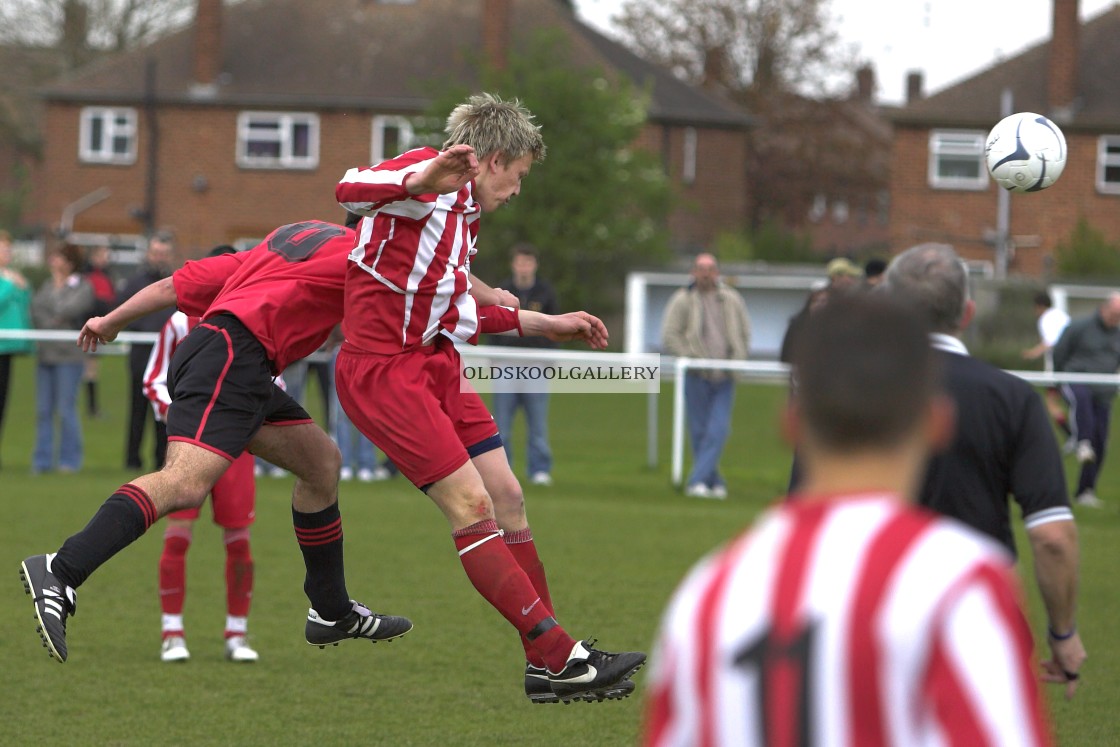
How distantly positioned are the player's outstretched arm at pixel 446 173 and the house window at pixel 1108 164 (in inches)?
1589

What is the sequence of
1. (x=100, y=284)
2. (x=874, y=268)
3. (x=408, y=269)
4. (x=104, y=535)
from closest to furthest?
(x=104, y=535)
(x=408, y=269)
(x=874, y=268)
(x=100, y=284)

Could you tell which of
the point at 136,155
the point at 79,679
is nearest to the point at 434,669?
the point at 79,679

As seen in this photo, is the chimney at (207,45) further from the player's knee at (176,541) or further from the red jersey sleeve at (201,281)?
the red jersey sleeve at (201,281)

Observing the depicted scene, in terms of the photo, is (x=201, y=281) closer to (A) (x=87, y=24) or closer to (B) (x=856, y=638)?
(B) (x=856, y=638)

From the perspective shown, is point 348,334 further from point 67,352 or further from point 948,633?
point 67,352

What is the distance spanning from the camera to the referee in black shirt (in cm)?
419

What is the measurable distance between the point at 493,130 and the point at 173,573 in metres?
3.40

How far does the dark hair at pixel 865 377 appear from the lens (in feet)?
7.35

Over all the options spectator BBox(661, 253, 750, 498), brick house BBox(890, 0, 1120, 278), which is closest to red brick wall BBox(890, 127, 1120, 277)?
brick house BBox(890, 0, 1120, 278)

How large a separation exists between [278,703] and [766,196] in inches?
2045

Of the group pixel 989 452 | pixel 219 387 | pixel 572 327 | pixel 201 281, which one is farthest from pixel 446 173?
pixel 989 452

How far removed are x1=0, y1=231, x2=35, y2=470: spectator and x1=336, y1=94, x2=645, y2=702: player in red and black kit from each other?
10.2 meters

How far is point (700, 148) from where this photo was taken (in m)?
47.9

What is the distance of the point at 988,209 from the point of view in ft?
144
